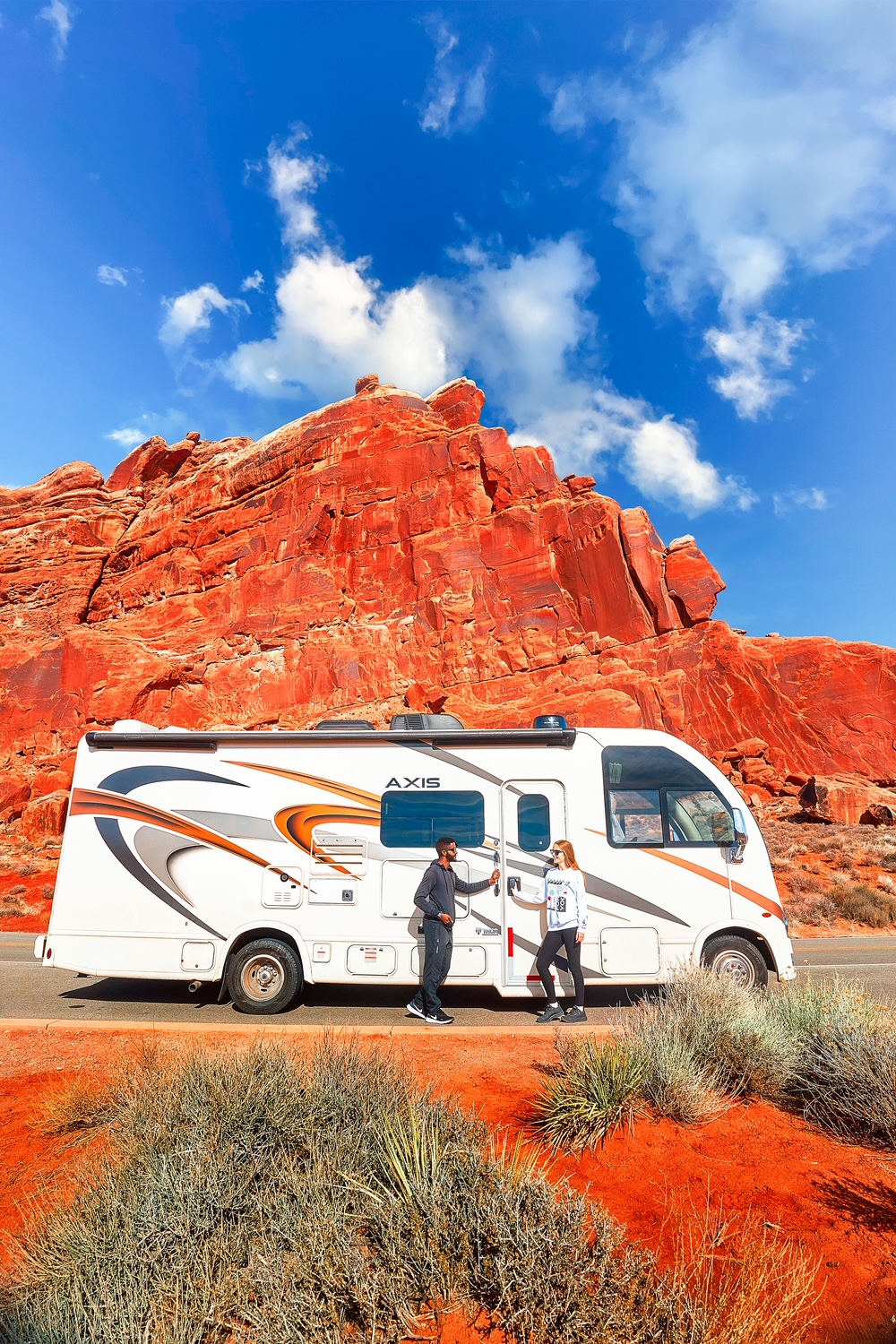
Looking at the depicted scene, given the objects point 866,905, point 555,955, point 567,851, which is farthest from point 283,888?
point 866,905

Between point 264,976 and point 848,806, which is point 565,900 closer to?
point 264,976

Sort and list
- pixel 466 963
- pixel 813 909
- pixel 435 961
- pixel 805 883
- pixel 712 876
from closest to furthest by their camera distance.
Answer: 1. pixel 435 961
2. pixel 466 963
3. pixel 712 876
4. pixel 813 909
5. pixel 805 883

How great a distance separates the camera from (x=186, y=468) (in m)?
69.8

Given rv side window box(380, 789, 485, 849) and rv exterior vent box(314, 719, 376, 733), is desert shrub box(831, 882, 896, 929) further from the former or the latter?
rv exterior vent box(314, 719, 376, 733)

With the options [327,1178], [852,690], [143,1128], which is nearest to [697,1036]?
[327,1178]

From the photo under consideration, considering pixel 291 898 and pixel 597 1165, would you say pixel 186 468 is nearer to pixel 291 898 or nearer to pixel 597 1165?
pixel 291 898

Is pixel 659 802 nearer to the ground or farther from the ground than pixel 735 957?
farther from the ground

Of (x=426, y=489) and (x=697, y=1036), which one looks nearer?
(x=697, y=1036)

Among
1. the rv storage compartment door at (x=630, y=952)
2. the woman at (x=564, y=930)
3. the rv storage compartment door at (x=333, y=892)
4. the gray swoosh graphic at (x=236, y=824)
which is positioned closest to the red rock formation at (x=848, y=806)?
the rv storage compartment door at (x=630, y=952)

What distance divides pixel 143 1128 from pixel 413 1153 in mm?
1563

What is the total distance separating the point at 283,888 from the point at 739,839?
5.48 metres

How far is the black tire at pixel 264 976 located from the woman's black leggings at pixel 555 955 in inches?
114

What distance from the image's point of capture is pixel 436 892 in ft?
25.1

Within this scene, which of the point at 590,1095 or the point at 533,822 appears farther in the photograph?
the point at 533,822
